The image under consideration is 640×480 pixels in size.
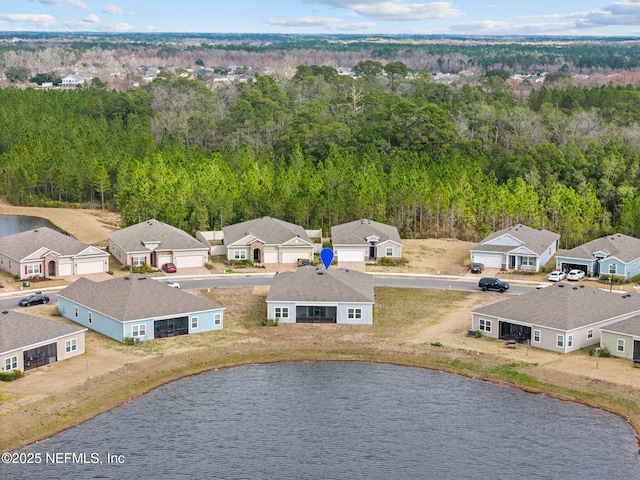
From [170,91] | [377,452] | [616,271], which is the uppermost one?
[170,91]

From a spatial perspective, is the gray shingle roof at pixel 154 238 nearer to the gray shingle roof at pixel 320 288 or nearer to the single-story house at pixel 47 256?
the single-story house at pixel 47 256

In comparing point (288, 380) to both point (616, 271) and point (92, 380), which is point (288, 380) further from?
point (616, 271)

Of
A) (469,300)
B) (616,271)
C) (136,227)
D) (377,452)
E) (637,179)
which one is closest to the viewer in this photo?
(377,452)

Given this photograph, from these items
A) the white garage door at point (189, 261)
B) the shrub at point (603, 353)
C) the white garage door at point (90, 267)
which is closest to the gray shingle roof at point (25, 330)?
the white garage door at point (90, 267)

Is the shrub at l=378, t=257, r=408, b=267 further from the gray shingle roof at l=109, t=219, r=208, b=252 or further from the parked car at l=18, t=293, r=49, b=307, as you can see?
the parked car at l=18, t=293, r=49, b=307

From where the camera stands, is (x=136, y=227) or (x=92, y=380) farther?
(x=136, y=227)

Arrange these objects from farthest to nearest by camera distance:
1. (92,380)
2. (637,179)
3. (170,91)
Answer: (170,91), (637,179), (92,380)

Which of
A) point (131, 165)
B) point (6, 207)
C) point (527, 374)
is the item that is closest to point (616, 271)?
point (527, 374)

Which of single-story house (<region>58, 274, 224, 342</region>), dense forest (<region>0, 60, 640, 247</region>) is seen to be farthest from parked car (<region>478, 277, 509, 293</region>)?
single-story house (<region>58, 274, 224, 342</region>)
